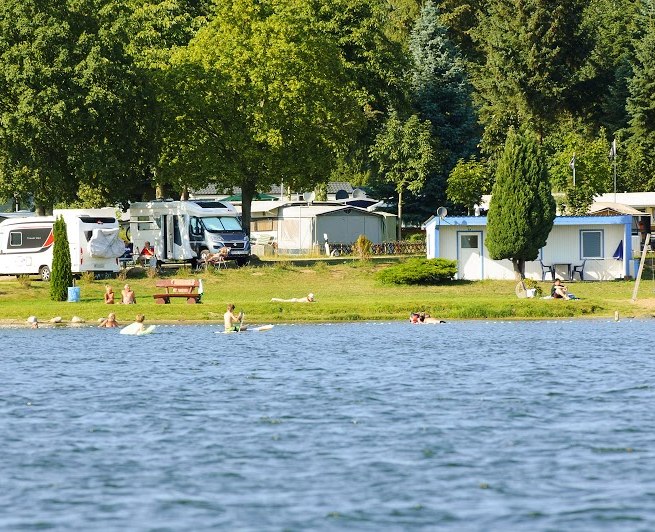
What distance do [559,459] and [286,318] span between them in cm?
2620

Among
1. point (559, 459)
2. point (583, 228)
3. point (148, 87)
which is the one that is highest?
point (148, 87)

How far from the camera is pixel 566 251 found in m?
60.1

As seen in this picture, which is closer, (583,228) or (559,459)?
(559,459)

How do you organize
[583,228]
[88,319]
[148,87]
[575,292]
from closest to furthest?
[88,319] → [575,292] → [583,228] → [148,87]

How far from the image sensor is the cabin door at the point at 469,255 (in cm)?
6022

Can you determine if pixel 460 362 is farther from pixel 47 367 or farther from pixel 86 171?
pixel 86 171

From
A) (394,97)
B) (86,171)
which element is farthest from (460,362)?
(394,97)

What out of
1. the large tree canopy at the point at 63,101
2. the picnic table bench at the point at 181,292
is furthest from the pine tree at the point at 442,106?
the picnic table bench at the point at 181,292

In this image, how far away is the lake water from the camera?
18.0 m

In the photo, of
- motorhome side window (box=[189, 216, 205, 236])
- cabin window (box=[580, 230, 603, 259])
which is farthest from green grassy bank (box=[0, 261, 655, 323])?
motorhome side window (box=[189, 216, 205, 236])

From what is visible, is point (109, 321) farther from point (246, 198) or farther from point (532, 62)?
point (532, 62)

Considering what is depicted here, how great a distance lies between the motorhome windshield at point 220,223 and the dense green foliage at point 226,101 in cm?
329

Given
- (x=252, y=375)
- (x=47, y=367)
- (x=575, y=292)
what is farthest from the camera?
(x=575, y=292)

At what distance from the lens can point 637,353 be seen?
1485 inches
